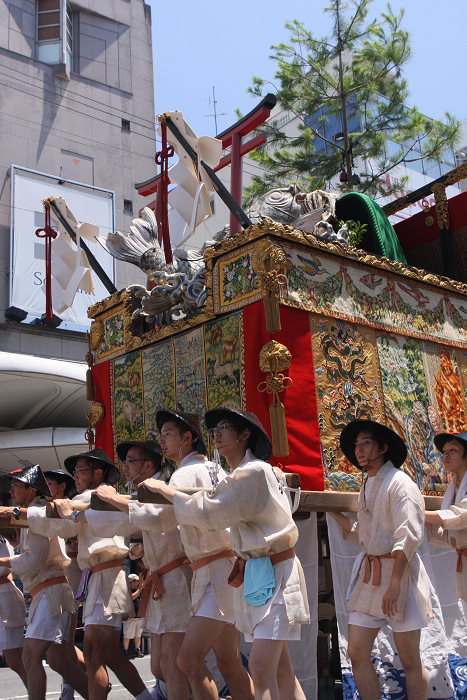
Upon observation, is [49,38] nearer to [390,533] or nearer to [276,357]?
[276,357]

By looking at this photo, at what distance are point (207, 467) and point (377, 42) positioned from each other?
400 inches

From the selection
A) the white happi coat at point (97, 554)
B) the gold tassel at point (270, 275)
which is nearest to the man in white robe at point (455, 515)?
the gold tassel at point (270, 275)

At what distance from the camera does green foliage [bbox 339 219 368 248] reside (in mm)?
6148

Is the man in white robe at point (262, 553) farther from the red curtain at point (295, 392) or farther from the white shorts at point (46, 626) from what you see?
the white shorts at point (46, 626)

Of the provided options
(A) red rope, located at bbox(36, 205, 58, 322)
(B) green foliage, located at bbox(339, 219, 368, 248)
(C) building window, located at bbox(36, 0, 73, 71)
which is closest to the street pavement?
(A) red rope, located at bbox(36, 205, 58, 322)

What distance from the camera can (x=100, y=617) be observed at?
4.39 m

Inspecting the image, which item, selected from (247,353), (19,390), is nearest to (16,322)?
(19,390)

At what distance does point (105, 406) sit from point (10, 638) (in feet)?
7.58

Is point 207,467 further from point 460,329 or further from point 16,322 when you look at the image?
point 16,322

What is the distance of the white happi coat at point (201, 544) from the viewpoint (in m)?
3.55

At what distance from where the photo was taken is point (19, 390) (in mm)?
14844

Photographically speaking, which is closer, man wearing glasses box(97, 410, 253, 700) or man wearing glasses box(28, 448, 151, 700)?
man wearing glasses box(97, 410, 253, 700)

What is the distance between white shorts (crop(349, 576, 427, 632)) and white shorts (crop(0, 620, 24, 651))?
9.28ft

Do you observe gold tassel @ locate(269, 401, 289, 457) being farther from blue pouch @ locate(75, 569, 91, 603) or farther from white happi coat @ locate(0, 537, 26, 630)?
white happi coat @ locate(0, 537, 26, 630)
